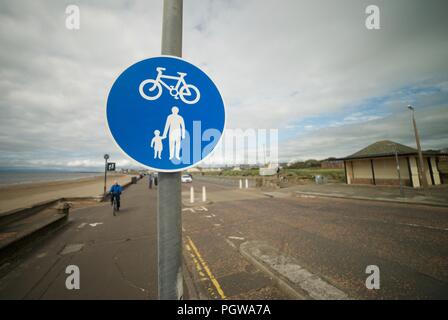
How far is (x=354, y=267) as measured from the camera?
3.95 metres

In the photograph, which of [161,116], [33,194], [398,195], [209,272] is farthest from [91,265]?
[33,194]

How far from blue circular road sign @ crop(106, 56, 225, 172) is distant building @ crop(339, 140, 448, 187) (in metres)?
21.0

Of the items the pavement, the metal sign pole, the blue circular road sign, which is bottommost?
the pavement

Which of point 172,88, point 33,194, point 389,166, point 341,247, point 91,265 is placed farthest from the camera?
point 389,166

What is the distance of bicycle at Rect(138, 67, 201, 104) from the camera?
4.68ft

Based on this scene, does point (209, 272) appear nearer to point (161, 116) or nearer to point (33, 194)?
point (161, 116)

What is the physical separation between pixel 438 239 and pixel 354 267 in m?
3.64

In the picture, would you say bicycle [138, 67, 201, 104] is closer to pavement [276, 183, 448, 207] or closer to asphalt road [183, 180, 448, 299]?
asphalt road [183, 180, 448, 299]

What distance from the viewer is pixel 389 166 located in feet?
64.1

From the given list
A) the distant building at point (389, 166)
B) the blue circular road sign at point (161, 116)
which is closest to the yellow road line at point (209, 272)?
the blue circular road sign at point (161, 116)

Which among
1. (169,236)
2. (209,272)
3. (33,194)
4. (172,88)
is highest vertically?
(172,88)

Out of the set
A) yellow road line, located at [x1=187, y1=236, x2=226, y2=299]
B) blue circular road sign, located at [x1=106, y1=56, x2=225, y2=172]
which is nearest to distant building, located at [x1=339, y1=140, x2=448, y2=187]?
yellow road line, located at [x1=187, y1=236, x2=226, y2=299]

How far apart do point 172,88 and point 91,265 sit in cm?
492

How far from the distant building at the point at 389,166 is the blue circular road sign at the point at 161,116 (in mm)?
21047
